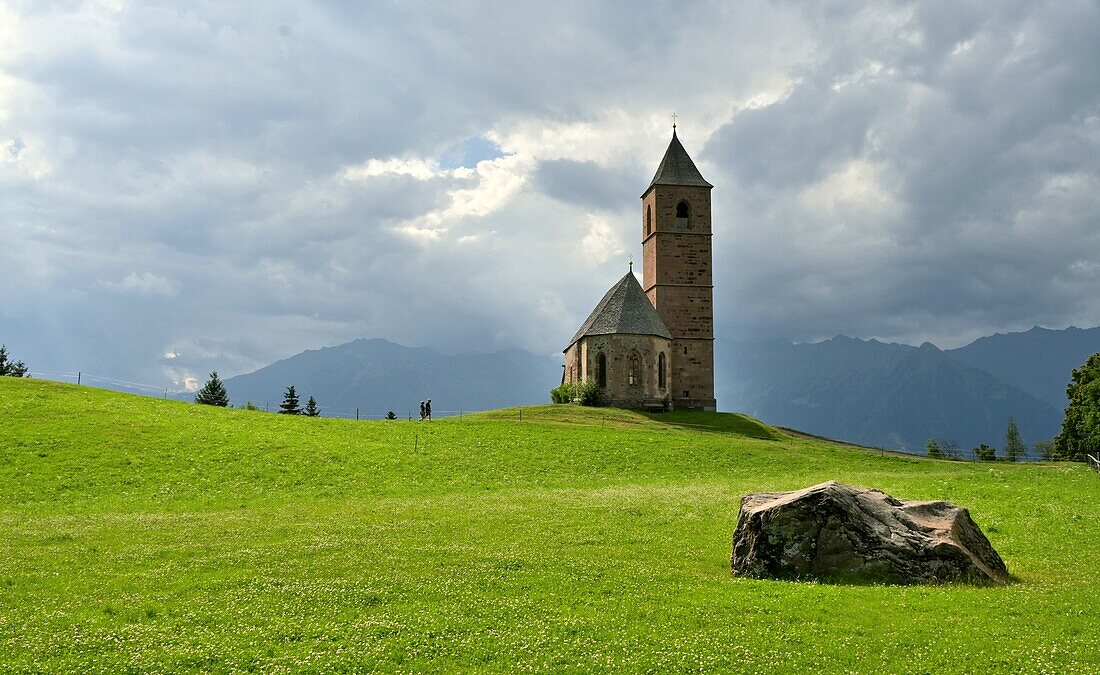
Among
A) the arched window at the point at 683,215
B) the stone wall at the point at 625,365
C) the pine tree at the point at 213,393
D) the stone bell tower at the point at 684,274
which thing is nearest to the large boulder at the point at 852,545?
the stone wall at the point at 625,365

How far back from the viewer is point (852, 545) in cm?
1767

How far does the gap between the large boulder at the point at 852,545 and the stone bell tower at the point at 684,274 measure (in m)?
63.7

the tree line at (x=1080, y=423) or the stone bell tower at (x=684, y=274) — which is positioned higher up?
the stone bell tower at (x=684, y=274)

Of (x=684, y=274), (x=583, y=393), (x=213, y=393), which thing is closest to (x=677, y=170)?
(x=684, y=274)

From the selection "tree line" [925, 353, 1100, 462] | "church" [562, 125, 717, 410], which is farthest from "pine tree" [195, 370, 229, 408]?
"tree line" [925, 353, 1100, 462]

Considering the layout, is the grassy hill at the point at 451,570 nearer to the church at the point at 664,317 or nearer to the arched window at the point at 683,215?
the church at the point at 664,317

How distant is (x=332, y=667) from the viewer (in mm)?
11766

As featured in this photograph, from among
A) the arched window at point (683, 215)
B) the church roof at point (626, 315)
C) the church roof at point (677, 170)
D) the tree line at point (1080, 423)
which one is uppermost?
the church roof at point (677, 170)

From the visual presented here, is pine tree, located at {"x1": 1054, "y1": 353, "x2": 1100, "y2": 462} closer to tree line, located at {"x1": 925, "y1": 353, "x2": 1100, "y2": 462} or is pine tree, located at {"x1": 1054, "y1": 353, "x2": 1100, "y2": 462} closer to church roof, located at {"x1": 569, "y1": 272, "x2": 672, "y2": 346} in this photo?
tree line, located at {"x1": 925, "y1": 353, "x2": 1100, "y2": 462}

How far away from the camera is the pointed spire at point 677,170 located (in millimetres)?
86938

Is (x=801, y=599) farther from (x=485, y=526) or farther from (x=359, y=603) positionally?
(x=485, y=526)

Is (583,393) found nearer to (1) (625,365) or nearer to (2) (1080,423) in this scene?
(1) (625,365)

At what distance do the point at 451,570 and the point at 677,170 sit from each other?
76455 mm

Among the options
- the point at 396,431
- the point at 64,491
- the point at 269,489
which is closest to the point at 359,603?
the point at 269,489
